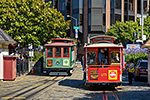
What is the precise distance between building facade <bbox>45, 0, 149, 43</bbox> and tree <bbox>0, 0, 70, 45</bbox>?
23951 millimetres

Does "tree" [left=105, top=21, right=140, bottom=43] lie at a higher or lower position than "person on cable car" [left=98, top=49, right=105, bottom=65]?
higher

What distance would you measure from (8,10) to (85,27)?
30225mm

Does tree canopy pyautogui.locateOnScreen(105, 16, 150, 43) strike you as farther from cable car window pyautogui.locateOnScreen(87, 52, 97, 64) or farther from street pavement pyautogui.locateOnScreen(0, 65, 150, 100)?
cable car window pyautogui.locateOnScreen(87, 52, 97, 64)

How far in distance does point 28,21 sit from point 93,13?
29135mm

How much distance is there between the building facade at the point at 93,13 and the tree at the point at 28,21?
2395 centimetres

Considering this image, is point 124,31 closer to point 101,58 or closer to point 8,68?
point 8,68

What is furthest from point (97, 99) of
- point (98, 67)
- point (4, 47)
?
point (4, 47)

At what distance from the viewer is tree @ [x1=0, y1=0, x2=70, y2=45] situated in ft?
96.6

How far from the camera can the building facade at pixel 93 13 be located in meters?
57.3

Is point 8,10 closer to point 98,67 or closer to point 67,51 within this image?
point 67,51

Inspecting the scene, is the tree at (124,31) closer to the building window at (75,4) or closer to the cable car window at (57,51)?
the building window at (75,4)

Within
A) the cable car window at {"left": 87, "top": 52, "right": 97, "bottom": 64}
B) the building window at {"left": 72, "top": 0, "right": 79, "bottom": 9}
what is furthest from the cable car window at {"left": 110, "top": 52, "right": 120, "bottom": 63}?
the building window at {"left": 72, "top": 0, "right": 79, "bottom": 9}

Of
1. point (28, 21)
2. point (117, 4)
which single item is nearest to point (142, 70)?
point (28, 21)

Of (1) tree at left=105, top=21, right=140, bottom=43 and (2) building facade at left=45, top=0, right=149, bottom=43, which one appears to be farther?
(2) building facade at left=45, top=0, right=149, bottom=43
